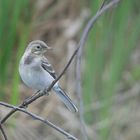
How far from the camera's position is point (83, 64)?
13.5 feet

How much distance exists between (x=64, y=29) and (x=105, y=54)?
0.62m

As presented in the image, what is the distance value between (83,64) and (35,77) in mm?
1483

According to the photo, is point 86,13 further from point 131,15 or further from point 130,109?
point 130,109

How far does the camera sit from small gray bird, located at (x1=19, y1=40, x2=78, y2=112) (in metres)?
2.62

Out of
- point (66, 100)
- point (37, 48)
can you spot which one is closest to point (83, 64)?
point (37, 48)

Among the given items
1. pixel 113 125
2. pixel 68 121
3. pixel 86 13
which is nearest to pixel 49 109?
pixel 68 121

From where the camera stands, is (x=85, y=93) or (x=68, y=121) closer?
(x=85, y=93)

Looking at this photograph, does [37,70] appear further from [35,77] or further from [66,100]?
[66,100]

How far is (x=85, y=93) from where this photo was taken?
3.64 meters

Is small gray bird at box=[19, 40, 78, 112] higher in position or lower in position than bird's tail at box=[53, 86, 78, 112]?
higher

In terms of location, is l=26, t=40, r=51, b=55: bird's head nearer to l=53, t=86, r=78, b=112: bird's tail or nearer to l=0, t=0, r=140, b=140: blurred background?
l=53, t=86, r=78, b=112: bird's tail

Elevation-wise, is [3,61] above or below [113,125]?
above

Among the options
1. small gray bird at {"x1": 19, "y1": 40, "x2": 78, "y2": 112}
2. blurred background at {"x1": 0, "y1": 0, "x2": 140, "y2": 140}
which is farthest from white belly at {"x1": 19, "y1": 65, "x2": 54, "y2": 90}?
blurred background at {"x1": 0, "y1": 0, "x2": 140, "y2": 140}

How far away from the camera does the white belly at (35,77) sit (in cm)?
261
